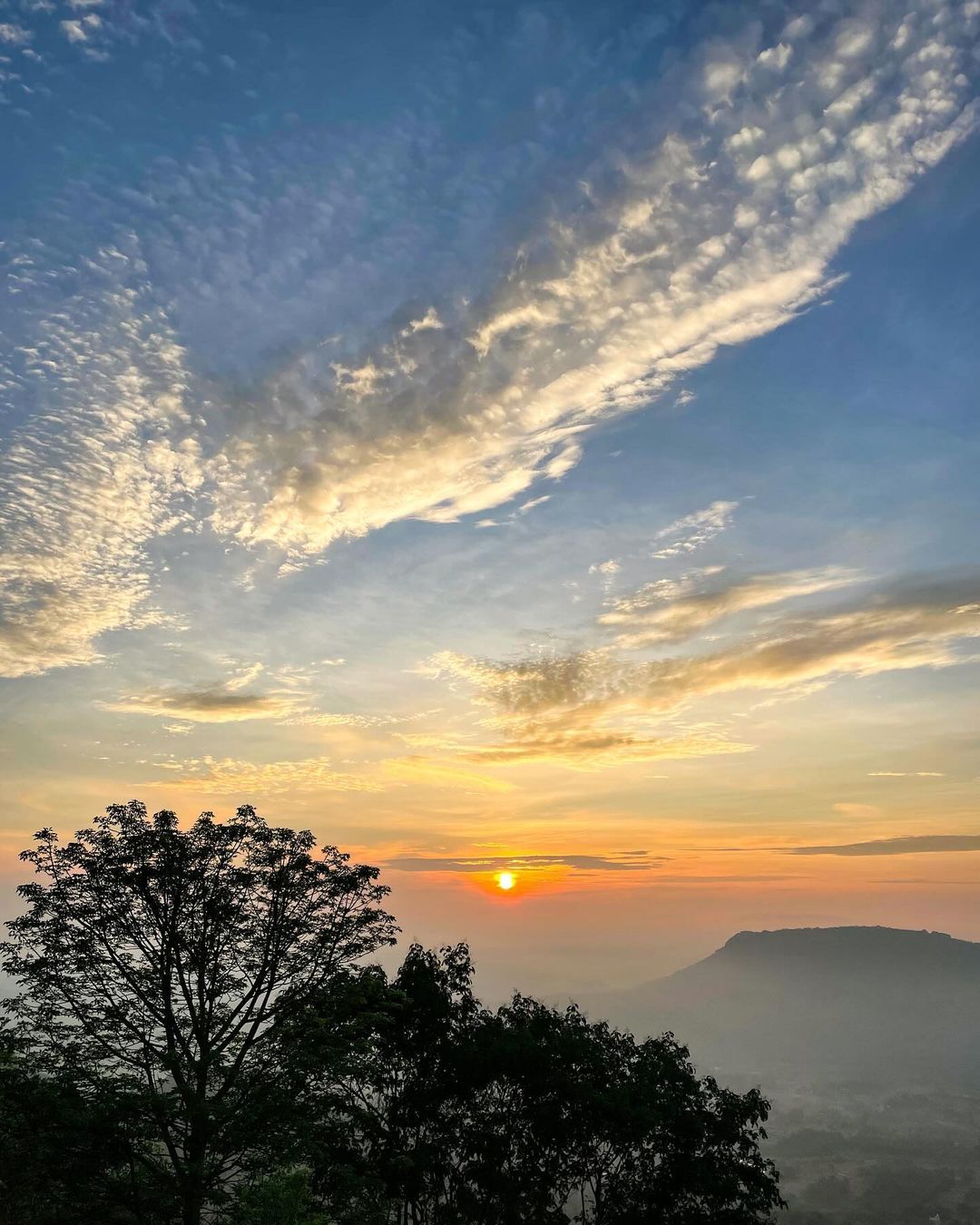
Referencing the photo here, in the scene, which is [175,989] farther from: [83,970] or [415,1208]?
[415,1208]

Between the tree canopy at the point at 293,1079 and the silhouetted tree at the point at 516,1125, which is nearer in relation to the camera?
the tree canopy at the point at 293,1079

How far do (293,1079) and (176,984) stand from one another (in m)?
5.79

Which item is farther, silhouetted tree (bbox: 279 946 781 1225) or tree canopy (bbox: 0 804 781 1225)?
silhouetted tree (bbox: 279 946 781 1225)

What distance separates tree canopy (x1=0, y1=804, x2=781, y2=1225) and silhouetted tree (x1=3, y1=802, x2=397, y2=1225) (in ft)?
0.26

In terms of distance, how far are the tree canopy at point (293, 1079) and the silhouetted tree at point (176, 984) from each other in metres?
0.08

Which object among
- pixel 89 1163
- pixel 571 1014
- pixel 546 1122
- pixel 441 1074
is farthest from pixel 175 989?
pixel 571 1014

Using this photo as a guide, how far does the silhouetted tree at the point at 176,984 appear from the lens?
26.8 meters

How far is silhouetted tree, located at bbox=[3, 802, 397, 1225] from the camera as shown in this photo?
1056 inches

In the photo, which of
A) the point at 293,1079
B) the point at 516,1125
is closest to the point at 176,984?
the point at 293,1079

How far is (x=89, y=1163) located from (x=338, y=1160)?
9.90m

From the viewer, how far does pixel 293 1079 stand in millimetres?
28094

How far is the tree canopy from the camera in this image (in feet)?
86.6

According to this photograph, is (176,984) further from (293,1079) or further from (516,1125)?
(516,1125)

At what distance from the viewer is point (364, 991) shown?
30594mm
